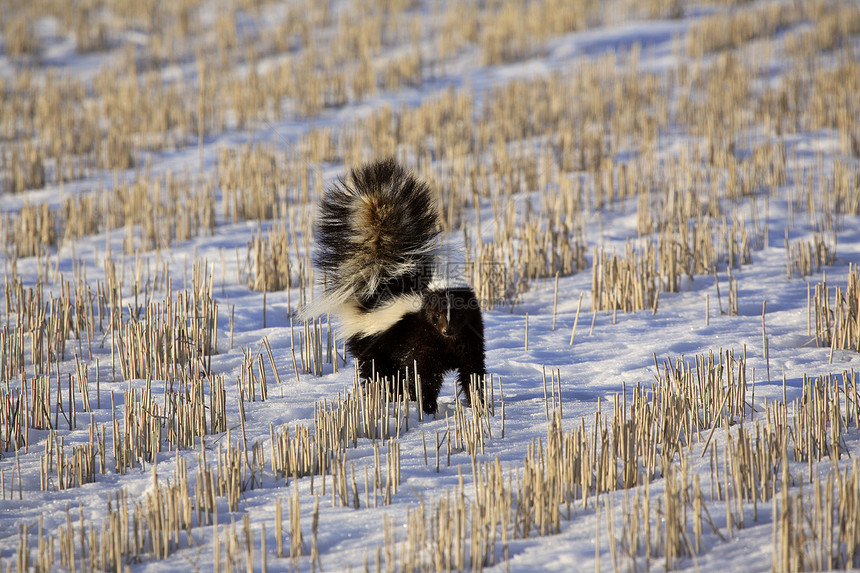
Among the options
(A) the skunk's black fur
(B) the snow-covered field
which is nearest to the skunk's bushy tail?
(A) the skunk's black fur

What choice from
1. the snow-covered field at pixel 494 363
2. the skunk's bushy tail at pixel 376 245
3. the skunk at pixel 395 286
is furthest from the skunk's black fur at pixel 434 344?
the snow-covered field at pixel 494 363

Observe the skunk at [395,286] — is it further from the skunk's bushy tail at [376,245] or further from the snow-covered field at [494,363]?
the snow-covered field at [494,363]

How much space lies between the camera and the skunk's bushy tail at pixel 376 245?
16.0 feet

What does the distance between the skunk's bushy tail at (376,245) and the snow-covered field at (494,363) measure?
2.36 feet

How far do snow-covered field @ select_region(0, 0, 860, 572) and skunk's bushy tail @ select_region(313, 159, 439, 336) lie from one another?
0.72 m

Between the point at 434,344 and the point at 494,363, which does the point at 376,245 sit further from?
the point at 494,363

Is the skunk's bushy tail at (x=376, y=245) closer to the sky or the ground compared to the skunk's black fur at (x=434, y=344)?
closer to the sky

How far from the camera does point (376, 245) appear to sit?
195 inches

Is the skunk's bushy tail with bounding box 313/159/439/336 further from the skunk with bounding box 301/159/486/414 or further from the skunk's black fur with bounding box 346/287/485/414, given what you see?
the skunk's black fur with bounding box 346/287/485/414

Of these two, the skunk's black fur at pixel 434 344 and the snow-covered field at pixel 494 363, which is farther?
the skunk's black fur at pixel 434 344

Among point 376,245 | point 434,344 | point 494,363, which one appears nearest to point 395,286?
point 376,245

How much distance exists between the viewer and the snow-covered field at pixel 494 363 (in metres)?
3.46

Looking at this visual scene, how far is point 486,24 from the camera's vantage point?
17156 millimetres

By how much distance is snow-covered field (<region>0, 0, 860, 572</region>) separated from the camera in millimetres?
3457
